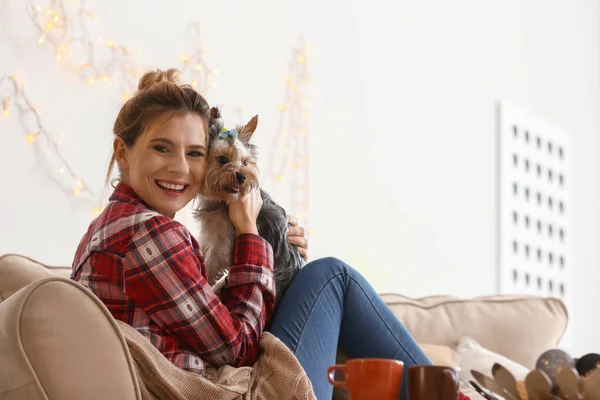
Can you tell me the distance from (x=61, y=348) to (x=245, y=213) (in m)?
0.84

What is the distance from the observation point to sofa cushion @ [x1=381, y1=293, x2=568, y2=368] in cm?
300

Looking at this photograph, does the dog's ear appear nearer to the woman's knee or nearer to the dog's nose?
the dog's nose

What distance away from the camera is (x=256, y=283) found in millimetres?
1927

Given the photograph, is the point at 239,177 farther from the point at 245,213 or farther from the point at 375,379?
the point at 375,379

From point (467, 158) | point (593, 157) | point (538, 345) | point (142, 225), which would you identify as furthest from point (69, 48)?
point (593, 157)

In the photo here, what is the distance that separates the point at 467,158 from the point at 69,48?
2712mm

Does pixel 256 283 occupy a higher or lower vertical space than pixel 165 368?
higher

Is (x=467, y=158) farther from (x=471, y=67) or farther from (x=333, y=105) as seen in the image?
(x=333, y=105)

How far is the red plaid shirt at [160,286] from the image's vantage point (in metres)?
1.72

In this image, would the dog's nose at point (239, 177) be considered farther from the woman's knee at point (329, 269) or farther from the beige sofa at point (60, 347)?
the beige sofa at point (60, 347)

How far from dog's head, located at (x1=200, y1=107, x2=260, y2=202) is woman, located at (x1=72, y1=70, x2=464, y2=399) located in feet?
→ 0.15

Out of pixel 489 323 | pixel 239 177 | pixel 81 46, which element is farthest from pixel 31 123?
pixel 489 323

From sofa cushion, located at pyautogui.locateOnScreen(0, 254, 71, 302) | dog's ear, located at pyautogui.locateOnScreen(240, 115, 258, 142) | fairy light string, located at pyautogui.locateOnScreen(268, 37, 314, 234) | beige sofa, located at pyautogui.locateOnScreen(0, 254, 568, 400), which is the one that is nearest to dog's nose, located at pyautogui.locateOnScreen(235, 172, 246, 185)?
dog's ear, located at pyautogui.locateOnScreen(240, 115, 258, 142)

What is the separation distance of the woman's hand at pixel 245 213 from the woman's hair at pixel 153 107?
0.91 feet
